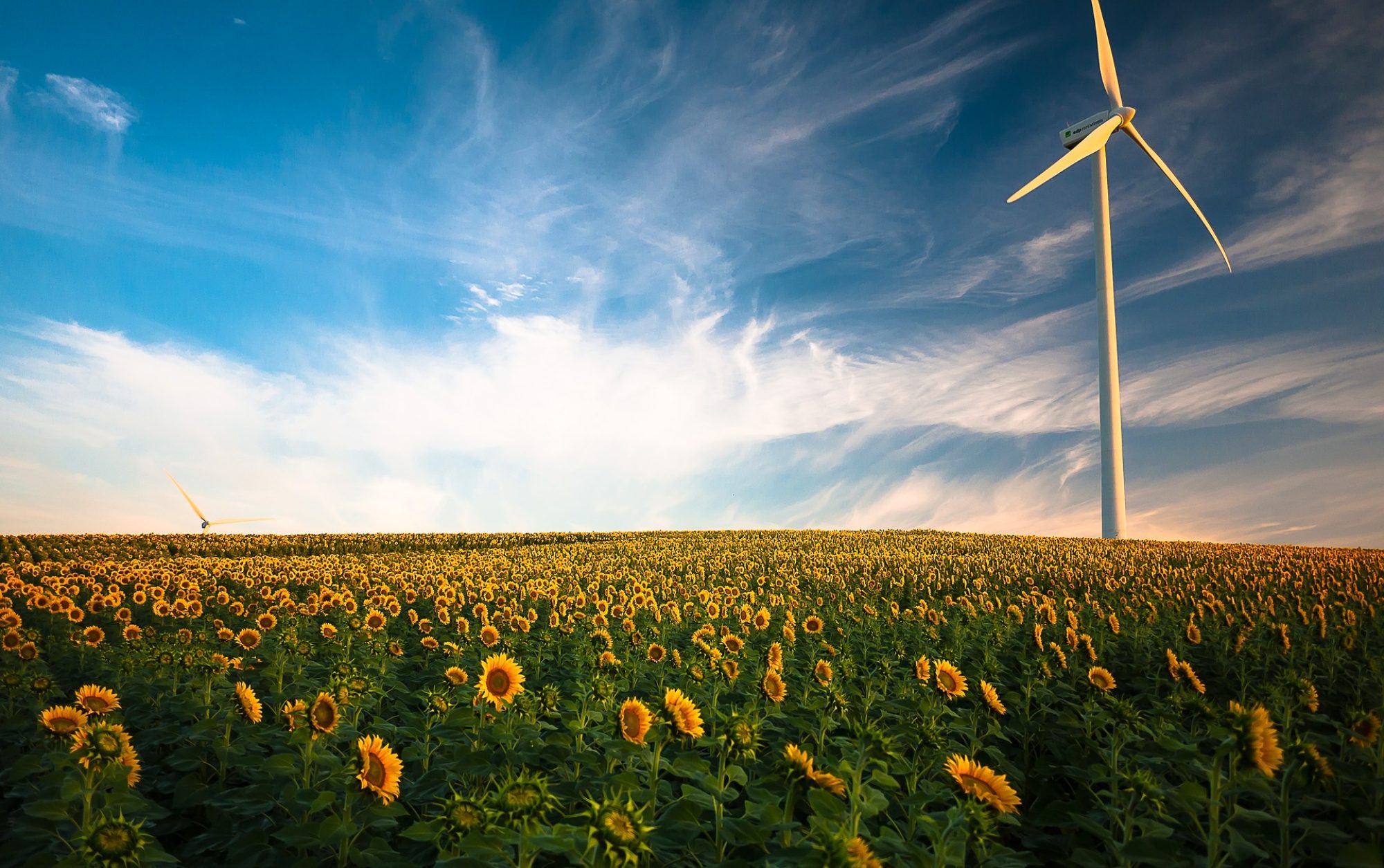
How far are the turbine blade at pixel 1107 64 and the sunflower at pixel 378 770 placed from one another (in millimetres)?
56888

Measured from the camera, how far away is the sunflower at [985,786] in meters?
3.86

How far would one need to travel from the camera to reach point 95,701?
18.3 feet

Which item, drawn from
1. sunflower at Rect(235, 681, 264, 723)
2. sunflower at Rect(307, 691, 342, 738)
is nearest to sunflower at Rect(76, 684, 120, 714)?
sunflower at Rect(235, 681, 264, 723)

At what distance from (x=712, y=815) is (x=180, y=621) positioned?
11423mm

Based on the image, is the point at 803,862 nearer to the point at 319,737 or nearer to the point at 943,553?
the point at 319,737

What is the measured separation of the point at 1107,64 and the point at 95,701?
5892 cm

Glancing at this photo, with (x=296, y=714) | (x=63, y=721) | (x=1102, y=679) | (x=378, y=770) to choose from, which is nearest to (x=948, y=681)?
(x=1102, y=679)

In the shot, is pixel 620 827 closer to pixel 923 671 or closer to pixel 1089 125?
pixel 923 671

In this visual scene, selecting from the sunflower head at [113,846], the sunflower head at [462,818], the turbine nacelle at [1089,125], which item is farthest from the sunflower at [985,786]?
the turbine nacelle at [1089,125]

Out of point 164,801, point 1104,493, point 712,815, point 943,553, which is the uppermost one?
point 1104,493

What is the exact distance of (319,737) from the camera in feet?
16.8

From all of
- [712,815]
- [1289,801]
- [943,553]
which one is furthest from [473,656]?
[943,553]

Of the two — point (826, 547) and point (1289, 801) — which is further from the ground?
point (826, 547)

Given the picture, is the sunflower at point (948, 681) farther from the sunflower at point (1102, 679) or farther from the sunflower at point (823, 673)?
the sunflower at point (1102, 679)
